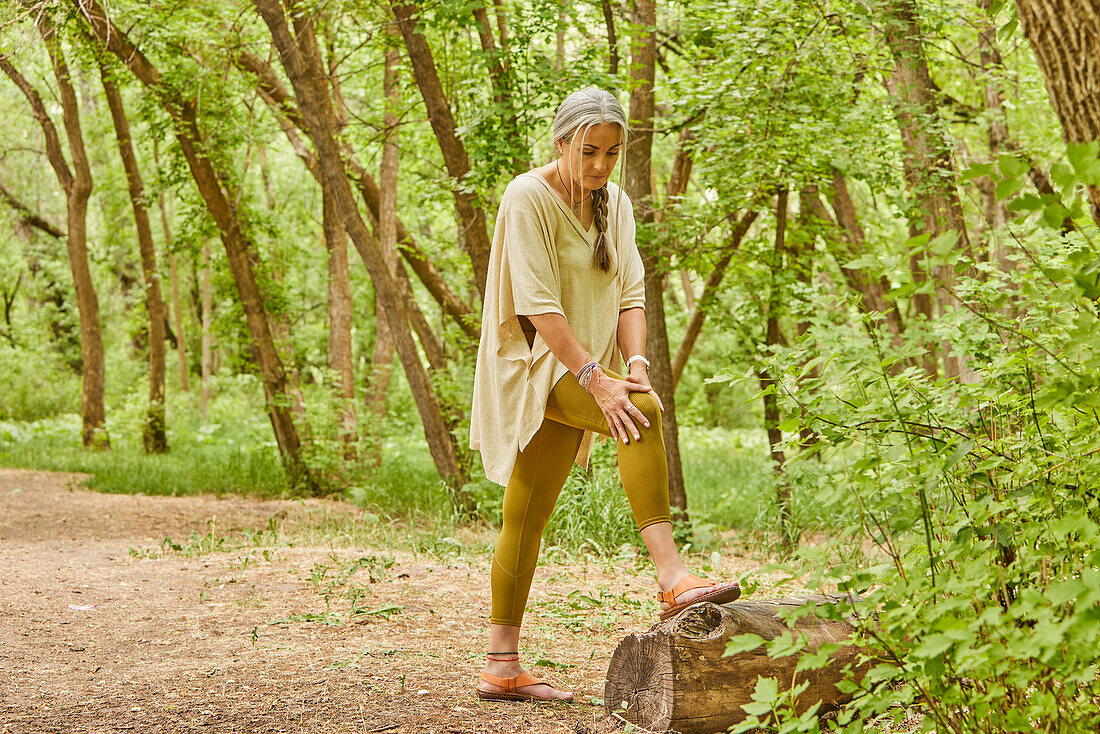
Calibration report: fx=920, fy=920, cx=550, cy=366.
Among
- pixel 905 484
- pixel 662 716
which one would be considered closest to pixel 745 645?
pixel 905 484

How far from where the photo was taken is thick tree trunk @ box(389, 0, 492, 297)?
23.9ft

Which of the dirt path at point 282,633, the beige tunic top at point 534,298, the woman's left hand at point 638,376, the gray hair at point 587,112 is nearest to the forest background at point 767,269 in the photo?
the woman's left hand at point 638,376

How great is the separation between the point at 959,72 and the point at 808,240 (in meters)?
5.57

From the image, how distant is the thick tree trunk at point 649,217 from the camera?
23.5 feet

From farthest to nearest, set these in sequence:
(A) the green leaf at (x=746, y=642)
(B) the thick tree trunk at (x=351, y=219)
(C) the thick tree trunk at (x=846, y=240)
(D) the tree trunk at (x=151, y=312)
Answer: (D) the tree trunk at (x=151, y=312) < (C) the thick tree trunk at (x=846, y=240) < (B) the thick tree trunk at (x=351, y=219) < (A) the green leaf at (x=746, y=642)

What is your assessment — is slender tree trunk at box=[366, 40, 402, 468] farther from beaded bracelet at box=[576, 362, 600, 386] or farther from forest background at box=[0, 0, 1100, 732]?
beaded bracelet at box=[576, 362, 600, 386]

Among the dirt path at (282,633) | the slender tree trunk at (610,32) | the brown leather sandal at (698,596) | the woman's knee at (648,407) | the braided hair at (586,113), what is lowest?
the dirt path at (282,633)

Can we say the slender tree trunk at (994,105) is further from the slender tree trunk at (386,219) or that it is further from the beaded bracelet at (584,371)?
the beaded bracelet at (584,371)

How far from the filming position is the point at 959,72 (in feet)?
38.5

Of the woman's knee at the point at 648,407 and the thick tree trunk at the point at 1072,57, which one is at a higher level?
the thick tree trunk at the point at 1072,57

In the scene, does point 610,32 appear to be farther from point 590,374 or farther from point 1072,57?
point 1072,57

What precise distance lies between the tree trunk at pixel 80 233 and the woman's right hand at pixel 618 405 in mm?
12144

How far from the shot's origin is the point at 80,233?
13.6 meters

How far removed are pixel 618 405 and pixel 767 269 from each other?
5732 mm
